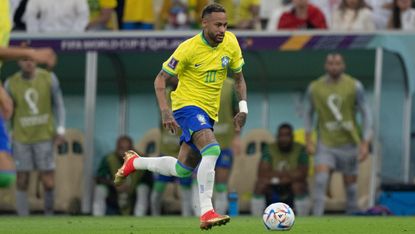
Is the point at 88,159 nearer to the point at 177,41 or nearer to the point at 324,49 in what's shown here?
the point at 177,41

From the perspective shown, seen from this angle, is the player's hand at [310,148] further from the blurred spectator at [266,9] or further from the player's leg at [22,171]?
the player's leg at [22,171]

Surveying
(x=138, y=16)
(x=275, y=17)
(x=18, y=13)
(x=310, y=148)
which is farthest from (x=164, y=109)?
(x=18, y=13)

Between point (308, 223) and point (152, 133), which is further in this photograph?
point (152, 133)

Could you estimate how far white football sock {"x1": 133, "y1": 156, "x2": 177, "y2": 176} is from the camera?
12.9 metres

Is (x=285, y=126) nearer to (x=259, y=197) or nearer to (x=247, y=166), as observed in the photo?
(x=259, y=197)

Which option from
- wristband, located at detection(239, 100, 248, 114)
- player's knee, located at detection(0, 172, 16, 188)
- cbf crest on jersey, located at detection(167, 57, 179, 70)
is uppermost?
cbf crest on jersey, located at detection(167, 57, 179, 70)

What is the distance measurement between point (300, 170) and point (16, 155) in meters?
4.26

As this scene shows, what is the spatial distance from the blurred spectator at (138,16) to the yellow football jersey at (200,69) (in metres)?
7.74

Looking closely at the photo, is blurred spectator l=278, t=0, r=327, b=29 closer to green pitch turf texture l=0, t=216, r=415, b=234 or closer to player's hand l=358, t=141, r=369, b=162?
player's hand l=358, t=141, r=369, b=162

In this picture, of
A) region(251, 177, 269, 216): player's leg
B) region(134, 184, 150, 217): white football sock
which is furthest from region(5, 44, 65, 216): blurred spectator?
region(251, 177, 269, 216): player's leg

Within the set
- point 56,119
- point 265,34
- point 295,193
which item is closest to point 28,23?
point 56,119

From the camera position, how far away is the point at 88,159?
66.5 ft

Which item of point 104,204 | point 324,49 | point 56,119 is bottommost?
point 104,204

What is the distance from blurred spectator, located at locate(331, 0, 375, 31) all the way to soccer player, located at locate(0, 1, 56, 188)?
31.9 ft
